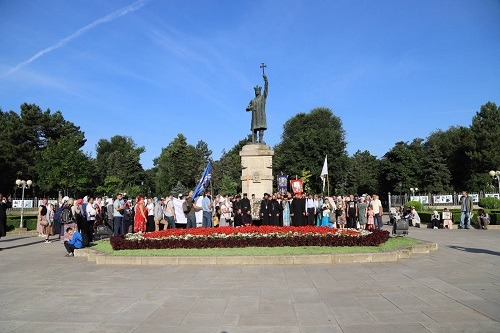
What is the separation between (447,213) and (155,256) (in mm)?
17795

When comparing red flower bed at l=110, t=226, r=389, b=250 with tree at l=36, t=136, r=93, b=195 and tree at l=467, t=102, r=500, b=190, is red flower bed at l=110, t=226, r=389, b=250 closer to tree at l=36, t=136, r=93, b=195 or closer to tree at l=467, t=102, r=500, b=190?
tree at l=36, t=136, r=93, b=195

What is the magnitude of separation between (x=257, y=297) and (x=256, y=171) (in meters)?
14.5

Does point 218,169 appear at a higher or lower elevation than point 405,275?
higher

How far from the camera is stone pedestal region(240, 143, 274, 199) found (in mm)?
21062

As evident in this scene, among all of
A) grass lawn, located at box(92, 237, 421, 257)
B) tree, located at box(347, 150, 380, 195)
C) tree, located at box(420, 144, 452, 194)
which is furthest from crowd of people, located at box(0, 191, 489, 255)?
tree, located at box(347, 150, 380, 195)

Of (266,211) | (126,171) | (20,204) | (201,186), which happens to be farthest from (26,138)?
(266,211)

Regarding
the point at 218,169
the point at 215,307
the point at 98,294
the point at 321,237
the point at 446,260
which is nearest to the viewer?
the point at 215,307

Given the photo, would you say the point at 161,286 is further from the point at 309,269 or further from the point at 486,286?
the point at 486,286

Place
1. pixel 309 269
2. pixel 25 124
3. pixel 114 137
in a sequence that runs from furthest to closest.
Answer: pixel 114 137
pixel 25 124
pixel 309 269

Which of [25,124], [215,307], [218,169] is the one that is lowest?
[215,307]

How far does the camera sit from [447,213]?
866 inches

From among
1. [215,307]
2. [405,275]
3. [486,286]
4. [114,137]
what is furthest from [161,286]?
[114,137]

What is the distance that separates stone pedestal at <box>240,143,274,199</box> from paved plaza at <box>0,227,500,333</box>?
1113 centimetres

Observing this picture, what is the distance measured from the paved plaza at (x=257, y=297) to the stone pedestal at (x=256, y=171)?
11.1m
